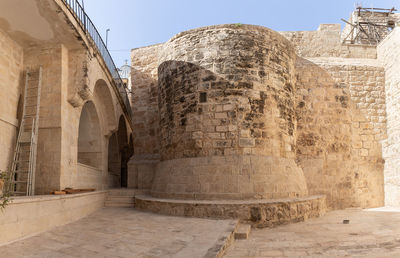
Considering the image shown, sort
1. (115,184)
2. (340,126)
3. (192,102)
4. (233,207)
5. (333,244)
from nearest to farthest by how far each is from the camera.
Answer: (333,244) < (233,207) < (192,102) < (340,126) < (115,184)

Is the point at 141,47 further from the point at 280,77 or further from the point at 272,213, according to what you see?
the point at 272,213

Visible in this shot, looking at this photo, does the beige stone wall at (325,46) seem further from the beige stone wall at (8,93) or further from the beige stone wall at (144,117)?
the beige stone wall at (8,93)

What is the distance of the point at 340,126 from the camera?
9.95 m

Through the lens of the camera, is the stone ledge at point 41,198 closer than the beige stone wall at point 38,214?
No

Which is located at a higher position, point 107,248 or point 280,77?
point 280,77

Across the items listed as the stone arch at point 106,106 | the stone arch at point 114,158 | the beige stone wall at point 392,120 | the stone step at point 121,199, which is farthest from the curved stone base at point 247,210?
the stone arch at point 114,158

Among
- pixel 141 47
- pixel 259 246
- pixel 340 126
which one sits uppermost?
pixel 141 47

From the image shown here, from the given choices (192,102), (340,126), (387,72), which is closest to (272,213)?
(192,102)

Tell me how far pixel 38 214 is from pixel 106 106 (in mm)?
6088

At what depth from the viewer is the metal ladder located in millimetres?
6801

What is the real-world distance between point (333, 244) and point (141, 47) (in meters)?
9.92

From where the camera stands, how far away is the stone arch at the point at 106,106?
10664 mm

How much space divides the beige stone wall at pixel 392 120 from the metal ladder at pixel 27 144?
31.4 feet

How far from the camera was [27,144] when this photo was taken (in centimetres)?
703
